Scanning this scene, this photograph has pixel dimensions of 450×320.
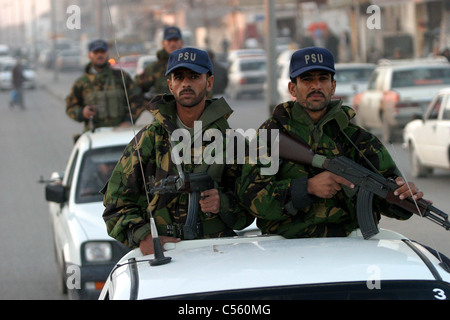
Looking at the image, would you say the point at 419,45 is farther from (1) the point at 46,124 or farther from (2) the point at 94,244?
(2) the point at 94,244

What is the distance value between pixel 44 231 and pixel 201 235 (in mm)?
7841

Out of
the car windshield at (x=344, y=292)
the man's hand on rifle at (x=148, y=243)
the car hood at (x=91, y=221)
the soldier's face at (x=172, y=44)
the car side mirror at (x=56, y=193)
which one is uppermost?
the soldier's face at (x=172, y=44)

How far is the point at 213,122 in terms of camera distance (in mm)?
4594

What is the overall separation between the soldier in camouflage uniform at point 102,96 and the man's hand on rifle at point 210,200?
5.56 meters

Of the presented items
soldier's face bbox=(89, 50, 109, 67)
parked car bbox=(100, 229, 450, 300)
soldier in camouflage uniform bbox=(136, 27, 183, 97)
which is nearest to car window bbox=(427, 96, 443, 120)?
soldier in camouflage uniform bbox=(136, 27, 183, 97)

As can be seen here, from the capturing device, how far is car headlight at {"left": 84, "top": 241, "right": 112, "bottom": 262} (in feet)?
24.0

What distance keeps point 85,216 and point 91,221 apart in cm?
13

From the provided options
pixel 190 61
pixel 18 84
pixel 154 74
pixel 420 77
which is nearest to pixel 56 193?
pixel 154 74

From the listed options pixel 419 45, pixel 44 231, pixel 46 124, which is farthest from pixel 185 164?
pixel 419 45

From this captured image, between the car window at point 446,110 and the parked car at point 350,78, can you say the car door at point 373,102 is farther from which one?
the car window at point 446,110

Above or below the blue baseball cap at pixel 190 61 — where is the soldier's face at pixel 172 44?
above

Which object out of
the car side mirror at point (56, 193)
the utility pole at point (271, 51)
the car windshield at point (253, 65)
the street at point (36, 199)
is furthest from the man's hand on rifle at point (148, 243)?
the car windshield at point (253, 65)

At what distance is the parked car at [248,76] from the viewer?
121ft
